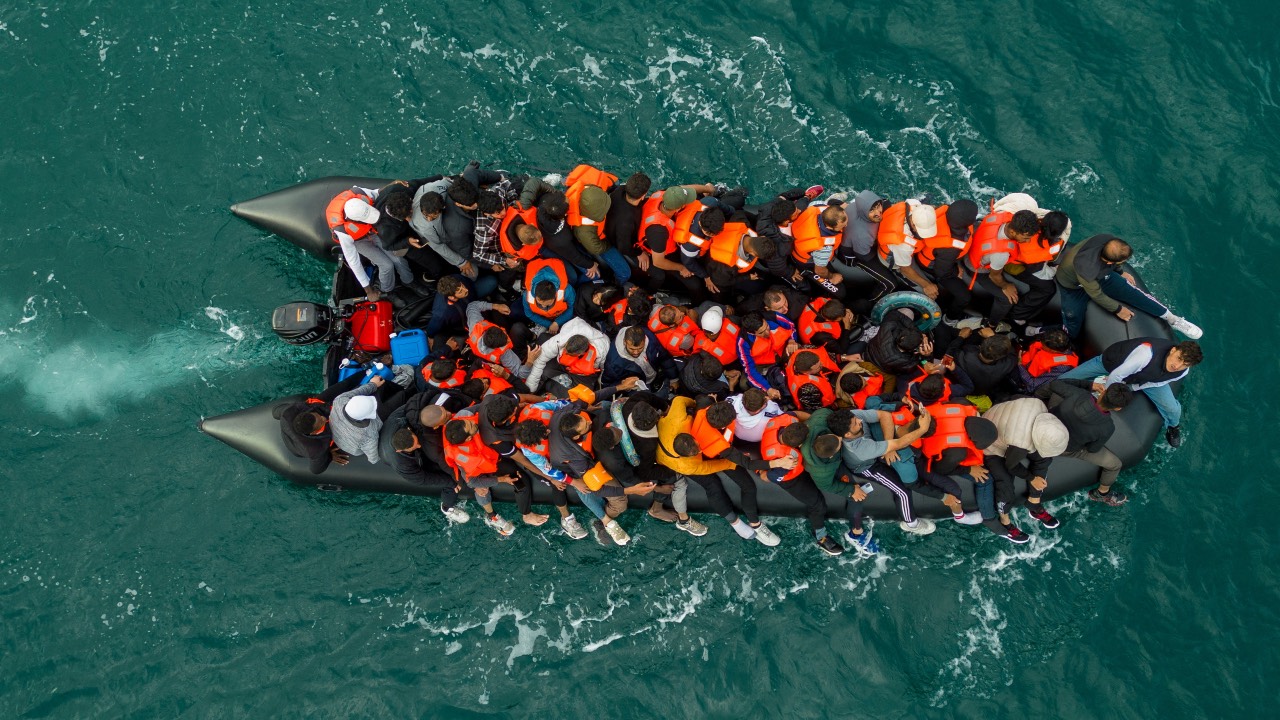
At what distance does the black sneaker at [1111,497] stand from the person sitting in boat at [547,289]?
208 inches

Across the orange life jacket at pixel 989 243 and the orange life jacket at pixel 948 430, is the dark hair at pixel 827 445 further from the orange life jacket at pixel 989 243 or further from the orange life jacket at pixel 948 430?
the orange life jacket at pixel 989 243

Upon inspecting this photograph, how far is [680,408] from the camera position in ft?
19.1

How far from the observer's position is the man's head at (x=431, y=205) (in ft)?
20.1

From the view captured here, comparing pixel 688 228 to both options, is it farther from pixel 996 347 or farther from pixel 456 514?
pixel 456 514

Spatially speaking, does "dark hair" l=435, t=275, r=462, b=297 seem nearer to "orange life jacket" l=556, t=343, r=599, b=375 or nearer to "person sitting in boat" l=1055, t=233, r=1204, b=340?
"orange life jacket" l=556, t=343, r=599, b=375

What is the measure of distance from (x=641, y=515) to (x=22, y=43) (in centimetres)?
907

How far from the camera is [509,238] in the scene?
21.0 ft

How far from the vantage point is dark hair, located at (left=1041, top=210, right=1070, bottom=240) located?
5.77 meters

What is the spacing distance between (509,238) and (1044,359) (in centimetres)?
491

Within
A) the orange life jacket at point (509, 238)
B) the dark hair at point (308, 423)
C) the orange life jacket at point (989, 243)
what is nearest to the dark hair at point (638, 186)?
the orange life jacket at point (509, 238)

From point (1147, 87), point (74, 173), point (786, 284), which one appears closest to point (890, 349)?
point (786, 284)

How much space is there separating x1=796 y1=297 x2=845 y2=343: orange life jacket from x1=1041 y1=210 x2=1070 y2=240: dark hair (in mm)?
1800

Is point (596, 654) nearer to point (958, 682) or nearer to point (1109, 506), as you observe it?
point (958, 682)

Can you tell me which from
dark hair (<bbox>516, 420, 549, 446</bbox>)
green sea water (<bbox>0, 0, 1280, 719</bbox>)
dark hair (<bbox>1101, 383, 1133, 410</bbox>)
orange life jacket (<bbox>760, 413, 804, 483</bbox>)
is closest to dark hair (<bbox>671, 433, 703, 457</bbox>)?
orange life jacket (<bbox>760, 413, 804, 483</bbox>)
